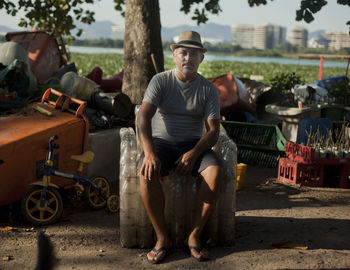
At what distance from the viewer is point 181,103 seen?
4133 millimetres

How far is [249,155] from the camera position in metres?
8.12

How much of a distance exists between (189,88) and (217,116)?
0.33 meters

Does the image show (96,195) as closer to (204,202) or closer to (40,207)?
(40,207)

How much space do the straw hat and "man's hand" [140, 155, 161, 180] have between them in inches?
38.4

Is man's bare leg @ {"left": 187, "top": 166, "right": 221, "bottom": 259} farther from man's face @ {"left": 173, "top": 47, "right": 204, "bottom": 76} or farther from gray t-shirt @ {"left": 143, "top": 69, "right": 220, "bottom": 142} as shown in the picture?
man's face @ {"left": 173, "top": 47, "right": 204, "bottom": 76}

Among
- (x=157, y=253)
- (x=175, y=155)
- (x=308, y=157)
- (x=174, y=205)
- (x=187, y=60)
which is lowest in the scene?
(x=157, y=253)

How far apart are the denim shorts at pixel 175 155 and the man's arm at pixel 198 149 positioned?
5 cm

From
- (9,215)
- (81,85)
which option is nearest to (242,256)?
(9,215)

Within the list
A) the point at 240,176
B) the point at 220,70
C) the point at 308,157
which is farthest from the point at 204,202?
the point at 220,70

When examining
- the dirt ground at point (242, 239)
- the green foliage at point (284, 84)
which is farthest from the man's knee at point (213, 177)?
the green foliage at point (284, 84)

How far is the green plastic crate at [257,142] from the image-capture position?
7906 mm

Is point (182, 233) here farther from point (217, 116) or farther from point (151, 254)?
point (217, 116)

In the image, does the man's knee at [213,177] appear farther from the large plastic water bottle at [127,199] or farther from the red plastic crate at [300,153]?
the red plastic crate at [300,153]

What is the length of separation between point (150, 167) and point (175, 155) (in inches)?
14.7
